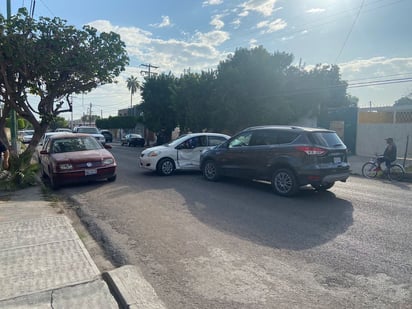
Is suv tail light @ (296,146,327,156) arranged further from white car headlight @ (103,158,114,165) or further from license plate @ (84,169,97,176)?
license plate @ (84,169,97,176)

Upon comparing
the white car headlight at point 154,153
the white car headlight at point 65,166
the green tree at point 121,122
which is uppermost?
the green tree at point 121,122

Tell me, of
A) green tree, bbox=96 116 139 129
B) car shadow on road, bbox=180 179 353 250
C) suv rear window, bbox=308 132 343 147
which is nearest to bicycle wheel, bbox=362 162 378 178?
car shadow on road, bbox=180 179 353 250

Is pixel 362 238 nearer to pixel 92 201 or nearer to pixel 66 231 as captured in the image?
pixel 66 231

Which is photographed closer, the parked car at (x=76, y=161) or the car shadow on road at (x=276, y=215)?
the car shadow on road at (x=276, y=215)

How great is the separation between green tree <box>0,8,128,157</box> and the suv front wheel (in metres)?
7.31

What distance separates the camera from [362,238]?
508cm

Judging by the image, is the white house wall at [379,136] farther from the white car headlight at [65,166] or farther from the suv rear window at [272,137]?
the white car headlight at [65,166]

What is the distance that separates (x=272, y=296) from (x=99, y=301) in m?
1.80

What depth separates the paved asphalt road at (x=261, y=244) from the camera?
3441 mm

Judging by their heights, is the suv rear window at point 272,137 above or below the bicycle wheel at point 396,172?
above

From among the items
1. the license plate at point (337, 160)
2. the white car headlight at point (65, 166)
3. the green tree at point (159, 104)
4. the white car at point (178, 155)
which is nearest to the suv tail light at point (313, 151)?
the license plate at point (337, 160)

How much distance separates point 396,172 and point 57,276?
478 inches

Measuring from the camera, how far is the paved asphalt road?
3441 millimetres

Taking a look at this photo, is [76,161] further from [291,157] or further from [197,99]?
[197,99]
